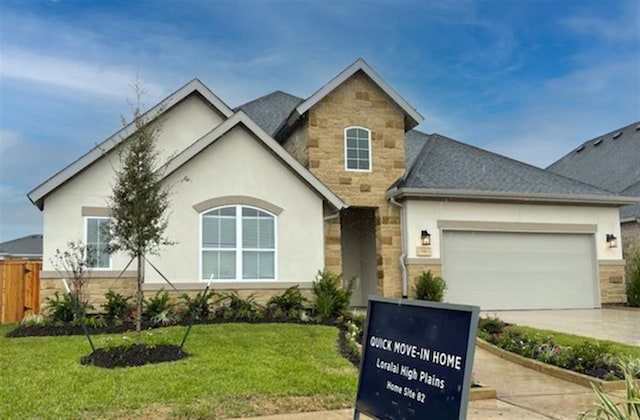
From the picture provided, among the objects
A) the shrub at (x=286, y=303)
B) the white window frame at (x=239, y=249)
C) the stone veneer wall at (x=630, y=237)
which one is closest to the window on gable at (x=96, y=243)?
the white window frame at (x=239, y=249)

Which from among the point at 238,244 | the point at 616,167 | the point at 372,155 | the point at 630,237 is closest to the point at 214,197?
the point at 238,244

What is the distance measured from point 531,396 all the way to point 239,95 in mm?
20879

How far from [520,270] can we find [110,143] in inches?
516

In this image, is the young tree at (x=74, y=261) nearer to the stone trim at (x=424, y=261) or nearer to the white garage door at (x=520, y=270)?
the stone trim at (x=424, y=261)

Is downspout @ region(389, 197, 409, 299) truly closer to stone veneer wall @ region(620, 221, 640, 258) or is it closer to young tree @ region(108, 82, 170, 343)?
young tree @ region(108, 82, 170, 343)

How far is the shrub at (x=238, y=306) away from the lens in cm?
1399

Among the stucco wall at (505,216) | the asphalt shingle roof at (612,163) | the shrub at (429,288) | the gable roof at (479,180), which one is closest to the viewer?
the shrub at (429,288)

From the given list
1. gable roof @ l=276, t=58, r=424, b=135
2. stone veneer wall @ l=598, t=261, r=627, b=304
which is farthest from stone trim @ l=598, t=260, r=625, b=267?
gable roof @ l=276, t=58, r=424, b=135

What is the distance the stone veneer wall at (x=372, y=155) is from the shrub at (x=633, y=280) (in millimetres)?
8277

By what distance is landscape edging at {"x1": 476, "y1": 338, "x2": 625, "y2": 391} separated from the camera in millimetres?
8094

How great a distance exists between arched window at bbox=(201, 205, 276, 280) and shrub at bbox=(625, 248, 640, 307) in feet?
41.0

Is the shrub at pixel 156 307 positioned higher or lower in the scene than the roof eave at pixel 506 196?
lower

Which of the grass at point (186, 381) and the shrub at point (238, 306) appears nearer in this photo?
the grass at point (186, 381)

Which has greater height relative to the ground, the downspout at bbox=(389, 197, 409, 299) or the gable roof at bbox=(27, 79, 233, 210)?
the gable roof at bbox=(27, 79, 233, 210)
